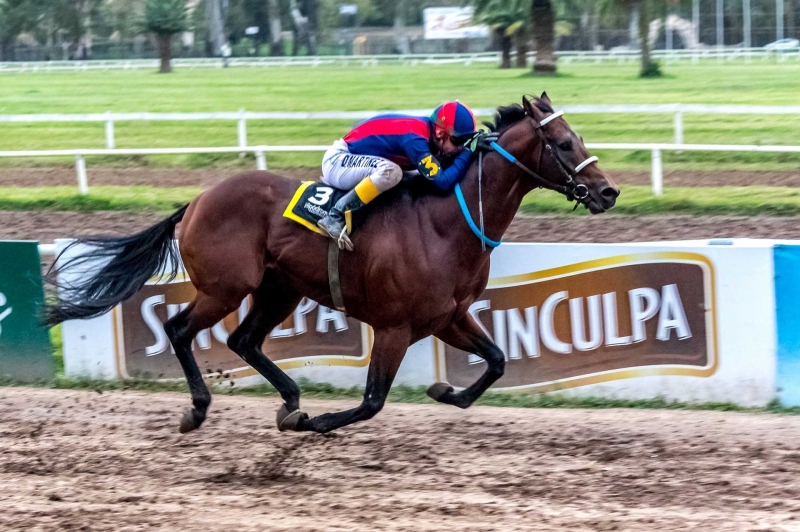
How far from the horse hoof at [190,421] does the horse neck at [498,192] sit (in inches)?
77.4

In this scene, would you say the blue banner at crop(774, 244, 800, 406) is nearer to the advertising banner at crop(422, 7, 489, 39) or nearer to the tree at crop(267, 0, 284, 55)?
the tree at crop(267, 0, 284, 55)

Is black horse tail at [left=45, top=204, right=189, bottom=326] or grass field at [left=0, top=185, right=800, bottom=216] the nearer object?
black horse tail at [left=45, top=204, right=189, bottom=326]

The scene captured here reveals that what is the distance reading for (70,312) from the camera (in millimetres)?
6230

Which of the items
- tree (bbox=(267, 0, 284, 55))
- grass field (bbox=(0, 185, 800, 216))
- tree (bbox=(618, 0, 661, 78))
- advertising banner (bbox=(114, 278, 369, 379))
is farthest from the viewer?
tree (bbox=(267, 0, 284, 55))

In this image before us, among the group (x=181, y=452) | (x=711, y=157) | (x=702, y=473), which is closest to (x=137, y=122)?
(x=711, y=157)

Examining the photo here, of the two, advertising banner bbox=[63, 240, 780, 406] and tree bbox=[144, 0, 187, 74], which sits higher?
tree bbox=[144, 0, 187, 74]

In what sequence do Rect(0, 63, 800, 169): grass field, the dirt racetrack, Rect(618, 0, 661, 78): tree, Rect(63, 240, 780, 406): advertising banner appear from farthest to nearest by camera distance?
Rect(618, 0, 661, 78): tree, Rect(0, 63, 800, 169): grass field, Rect(63, 240, 780, 406): advertising banner, the dirt racetrack

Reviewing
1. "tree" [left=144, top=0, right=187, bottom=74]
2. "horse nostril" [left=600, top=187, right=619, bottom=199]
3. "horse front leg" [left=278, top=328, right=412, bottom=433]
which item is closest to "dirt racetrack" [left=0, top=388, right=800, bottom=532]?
"horse front leg" [left=278, top=328, right=412, bottom=433]

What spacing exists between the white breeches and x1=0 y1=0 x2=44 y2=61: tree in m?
41.5

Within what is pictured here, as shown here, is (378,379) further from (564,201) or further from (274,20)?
(274,20)

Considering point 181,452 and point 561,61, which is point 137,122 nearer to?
point 181,452

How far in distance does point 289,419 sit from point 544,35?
26.2 m

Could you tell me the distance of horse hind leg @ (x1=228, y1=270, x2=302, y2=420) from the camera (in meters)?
5.99

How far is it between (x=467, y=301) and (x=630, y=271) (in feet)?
4.55
